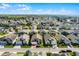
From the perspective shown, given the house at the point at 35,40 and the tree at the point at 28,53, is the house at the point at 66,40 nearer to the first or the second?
the house at the point at 35,40

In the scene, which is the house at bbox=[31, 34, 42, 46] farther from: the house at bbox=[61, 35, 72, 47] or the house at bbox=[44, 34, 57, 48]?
the house at bbox=[61, 35, 72, 47]

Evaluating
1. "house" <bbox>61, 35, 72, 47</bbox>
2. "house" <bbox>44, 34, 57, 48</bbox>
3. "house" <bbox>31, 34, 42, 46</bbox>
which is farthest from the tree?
"house" <bbox>61, 35, 72, 47</bbox>

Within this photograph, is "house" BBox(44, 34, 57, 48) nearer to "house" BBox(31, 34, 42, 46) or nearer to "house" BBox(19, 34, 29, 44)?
"house" BBox(31, 34, 42, 46)

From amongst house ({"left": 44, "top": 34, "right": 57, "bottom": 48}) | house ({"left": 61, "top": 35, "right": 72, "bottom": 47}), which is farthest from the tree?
house ({"left": 61, "top": 35, "right": 72, "bottom": 47})

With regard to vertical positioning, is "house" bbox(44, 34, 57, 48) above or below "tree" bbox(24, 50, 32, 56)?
above

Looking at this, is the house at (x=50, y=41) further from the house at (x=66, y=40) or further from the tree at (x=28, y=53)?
the tree at (x=28, y=53)

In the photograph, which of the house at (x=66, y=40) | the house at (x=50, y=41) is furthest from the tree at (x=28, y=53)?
the house at (x=66, y=40)

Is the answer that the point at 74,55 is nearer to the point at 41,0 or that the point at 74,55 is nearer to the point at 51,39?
the point at 51,39

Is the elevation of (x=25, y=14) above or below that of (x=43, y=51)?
above

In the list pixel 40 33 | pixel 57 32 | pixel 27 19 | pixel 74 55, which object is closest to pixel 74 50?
pixel 74 55

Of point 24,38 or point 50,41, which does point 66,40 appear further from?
point 24,38

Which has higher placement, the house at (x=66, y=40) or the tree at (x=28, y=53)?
the house at (x=66, y=40)
